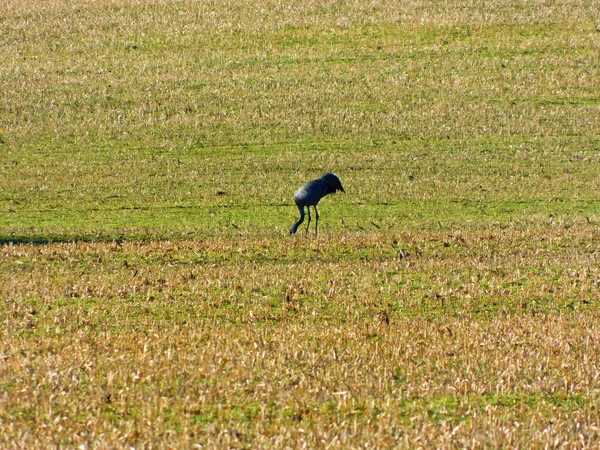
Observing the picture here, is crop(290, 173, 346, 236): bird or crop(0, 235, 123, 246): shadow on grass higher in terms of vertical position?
crop(290, 173, 346, 236): bird

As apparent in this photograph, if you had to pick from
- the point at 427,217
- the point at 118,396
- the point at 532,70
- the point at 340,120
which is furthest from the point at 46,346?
the point at 532,70

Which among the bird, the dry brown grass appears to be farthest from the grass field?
the bird

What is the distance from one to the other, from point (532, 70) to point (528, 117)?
18.2 feet

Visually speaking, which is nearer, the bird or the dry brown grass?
the dry brown grass

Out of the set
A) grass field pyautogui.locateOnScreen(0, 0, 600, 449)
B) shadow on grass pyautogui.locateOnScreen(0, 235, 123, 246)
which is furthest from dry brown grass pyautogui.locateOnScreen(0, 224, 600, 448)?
shadow on grass pyautogui.locateOnScreen(0, 235, 123, 246)

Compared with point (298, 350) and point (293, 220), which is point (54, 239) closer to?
point (293, 220)

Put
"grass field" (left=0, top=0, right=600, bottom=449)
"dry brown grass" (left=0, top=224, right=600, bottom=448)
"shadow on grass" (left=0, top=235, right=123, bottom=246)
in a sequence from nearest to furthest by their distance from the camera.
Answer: "dry brown grass" (left=0, top=224, right=600, bottom=448) < "grass field" (left=0, top=0, right=600, bottom=449) < "shadow on grass" (left=0, top=235, right=123, bottom=246)

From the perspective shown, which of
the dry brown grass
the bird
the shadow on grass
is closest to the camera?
A: the dry brown grass

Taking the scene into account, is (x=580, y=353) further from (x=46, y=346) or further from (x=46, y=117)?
(x=46, y=117)

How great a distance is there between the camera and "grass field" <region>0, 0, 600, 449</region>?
8.54 meters

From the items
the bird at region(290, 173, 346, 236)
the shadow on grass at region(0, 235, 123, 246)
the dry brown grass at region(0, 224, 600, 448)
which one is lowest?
the dry brown grass at region(0, 224, 600, 448)

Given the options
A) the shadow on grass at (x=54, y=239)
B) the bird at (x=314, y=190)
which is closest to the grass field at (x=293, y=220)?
the shadow on grass at (x=54, y=239)

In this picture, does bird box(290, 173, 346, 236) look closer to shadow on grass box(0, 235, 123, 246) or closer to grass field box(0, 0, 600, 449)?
grass field box(0, 0, 600, 449)

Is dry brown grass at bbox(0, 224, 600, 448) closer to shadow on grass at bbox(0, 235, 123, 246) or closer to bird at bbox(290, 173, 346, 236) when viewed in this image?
shadow on grass at bbox(0, 235, 123, 246)
